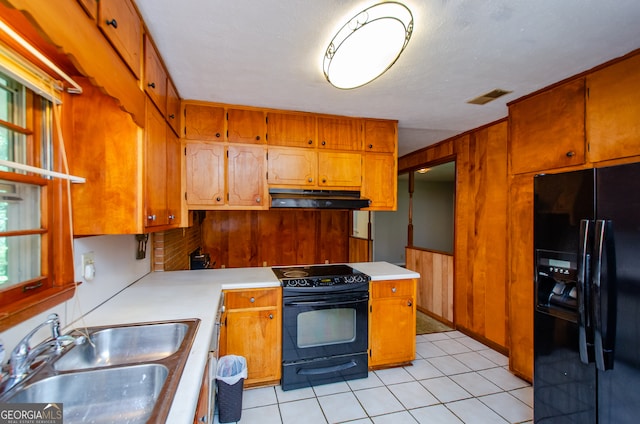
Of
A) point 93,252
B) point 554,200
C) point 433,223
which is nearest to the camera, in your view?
point 93,252

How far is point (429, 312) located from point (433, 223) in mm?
3852

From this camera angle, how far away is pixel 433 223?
24.2 feet

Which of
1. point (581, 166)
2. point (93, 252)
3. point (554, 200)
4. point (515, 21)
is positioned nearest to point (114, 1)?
point (93, 252)

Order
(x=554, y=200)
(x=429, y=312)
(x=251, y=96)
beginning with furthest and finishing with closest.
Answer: (x=429, y=312) → (x=251, y=96) → (x=554, y=200)

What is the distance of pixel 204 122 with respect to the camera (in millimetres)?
2516

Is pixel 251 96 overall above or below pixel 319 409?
above

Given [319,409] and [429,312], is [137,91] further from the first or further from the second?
[429,312]

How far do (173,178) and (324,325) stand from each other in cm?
166

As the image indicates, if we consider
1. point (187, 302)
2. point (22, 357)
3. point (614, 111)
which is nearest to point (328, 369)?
point (187, 302)

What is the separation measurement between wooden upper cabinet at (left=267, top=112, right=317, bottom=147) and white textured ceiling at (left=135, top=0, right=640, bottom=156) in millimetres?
191

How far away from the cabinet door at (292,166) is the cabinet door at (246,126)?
0.17 m

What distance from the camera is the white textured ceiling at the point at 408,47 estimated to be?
1.32 meters

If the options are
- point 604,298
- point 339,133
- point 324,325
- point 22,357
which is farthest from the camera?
point 339,133

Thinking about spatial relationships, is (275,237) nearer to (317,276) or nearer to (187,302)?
(317,276)
